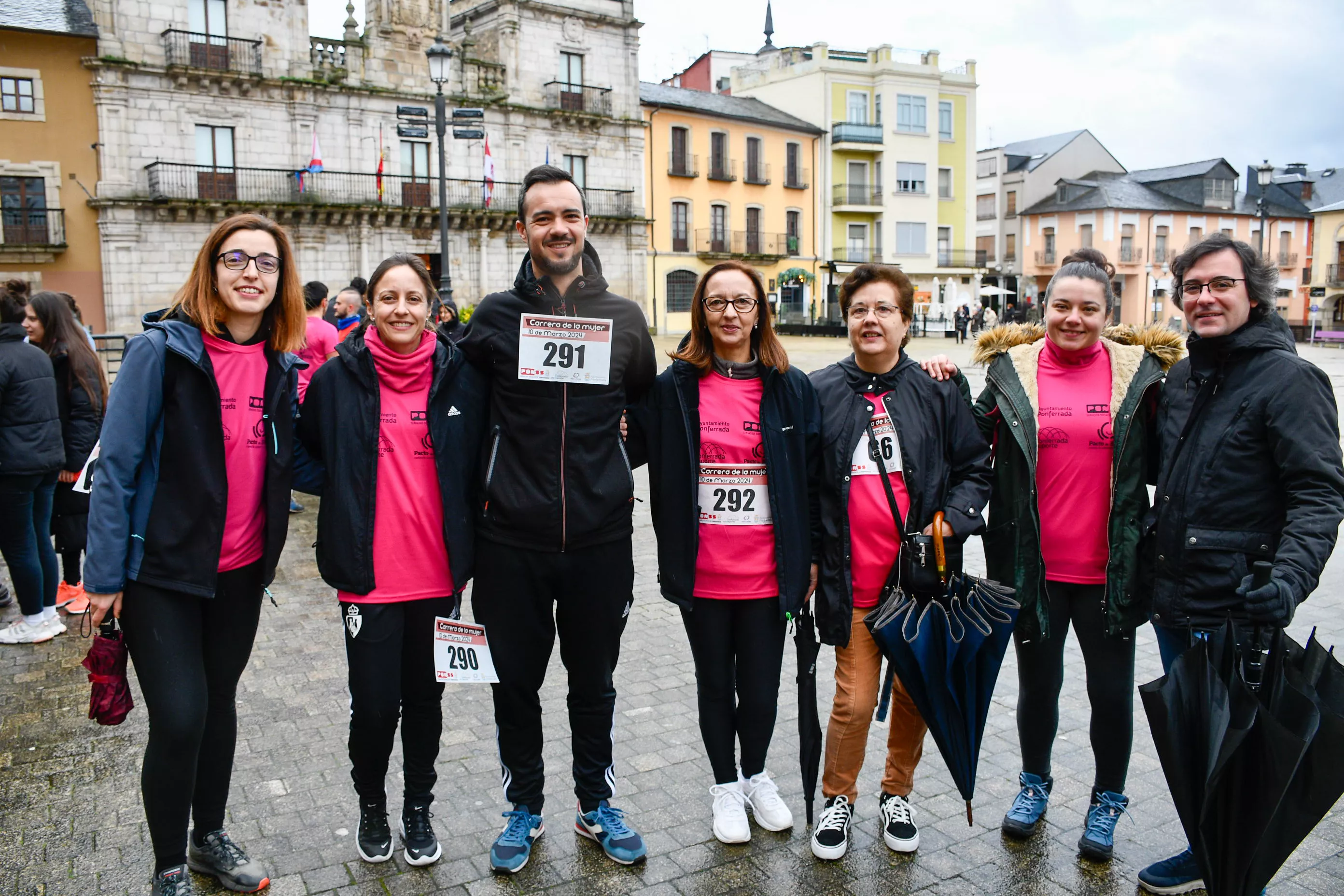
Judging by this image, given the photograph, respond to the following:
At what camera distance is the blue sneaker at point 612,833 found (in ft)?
12.1

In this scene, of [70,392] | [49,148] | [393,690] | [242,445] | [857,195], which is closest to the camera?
[242,445]

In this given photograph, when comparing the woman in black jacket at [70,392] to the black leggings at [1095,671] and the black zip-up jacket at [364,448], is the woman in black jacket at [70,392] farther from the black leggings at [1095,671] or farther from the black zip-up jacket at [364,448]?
the black leggings at [1095,671]

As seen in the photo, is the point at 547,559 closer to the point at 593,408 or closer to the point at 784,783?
the point at 593,408

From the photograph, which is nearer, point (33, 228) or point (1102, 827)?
point (1102, 827)

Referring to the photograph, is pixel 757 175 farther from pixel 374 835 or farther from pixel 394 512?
pixel 374 835

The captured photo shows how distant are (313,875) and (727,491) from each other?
1.96 m

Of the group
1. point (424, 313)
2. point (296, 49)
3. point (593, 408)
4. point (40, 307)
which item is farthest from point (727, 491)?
point (296, 49)

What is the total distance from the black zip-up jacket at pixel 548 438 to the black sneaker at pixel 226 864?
4.41 feet

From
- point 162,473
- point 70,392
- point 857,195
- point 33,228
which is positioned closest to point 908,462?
point 162,473

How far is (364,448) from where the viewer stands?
3.54 meters

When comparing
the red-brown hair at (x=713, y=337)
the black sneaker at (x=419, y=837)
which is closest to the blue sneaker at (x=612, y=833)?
the black sneaker at (x=419, y=837)

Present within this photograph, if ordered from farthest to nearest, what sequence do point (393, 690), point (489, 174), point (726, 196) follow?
point (726, 196) < point (489, 174) < point (393, 690)

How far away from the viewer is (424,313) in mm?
3658

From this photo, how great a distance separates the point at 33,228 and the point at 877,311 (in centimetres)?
3267
